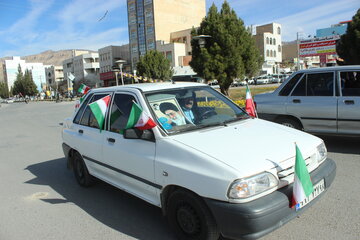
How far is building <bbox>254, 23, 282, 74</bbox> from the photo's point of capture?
79375 millimetres

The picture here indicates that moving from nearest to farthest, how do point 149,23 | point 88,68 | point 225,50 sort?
point 225,50 < point 149,23 < point 88,68

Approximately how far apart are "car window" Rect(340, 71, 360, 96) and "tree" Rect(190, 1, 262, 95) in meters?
12.5

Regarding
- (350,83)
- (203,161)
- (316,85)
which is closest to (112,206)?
(203,161)

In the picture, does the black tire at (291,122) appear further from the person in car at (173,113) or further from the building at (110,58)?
the building at (110,58)

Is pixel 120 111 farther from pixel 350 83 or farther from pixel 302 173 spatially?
pixel 350 83

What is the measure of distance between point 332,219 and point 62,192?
400 centimetres

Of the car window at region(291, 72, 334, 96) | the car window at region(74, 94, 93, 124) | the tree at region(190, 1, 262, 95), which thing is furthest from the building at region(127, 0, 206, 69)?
the car window at region(74, 94, 93, 124)

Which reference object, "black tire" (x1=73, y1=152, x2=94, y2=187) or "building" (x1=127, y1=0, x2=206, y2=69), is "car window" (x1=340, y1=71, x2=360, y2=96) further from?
"building" (x1=127, y1=0, x2=206, y2=69)

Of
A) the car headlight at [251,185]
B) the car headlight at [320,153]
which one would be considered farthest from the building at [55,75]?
the car headlight at [251,185]

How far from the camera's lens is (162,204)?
10.8 feet

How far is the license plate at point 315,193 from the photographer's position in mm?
2858

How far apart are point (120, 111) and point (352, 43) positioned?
19727mm

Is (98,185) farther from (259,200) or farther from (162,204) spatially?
(259,200)

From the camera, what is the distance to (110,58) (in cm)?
8050
